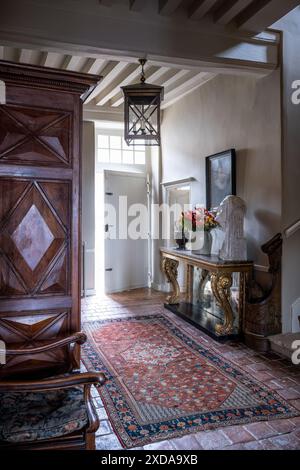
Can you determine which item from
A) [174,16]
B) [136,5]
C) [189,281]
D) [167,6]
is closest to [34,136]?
[136,5]

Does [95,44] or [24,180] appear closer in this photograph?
[24,180]

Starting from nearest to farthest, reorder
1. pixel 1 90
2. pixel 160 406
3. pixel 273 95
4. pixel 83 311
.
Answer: pixel 1 90, pixel 160 406, pixel 273 95, pixel 83 311

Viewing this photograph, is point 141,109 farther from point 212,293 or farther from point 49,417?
point 49,417

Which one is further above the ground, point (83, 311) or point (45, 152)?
point (45, 152)

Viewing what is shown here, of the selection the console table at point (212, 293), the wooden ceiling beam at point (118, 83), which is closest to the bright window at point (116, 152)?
the wooden ceiling beam at point (118, 83)

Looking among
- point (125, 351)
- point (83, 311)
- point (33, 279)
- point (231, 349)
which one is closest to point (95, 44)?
point (33, 279)

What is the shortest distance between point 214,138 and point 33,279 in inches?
140

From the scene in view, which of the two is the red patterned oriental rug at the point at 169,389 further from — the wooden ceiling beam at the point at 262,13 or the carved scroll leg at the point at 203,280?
the wooden ceiling beam at the point at 262,13

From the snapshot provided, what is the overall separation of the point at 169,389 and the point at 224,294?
137cm

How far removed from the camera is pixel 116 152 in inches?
278

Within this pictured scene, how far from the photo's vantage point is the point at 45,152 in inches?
91.4
